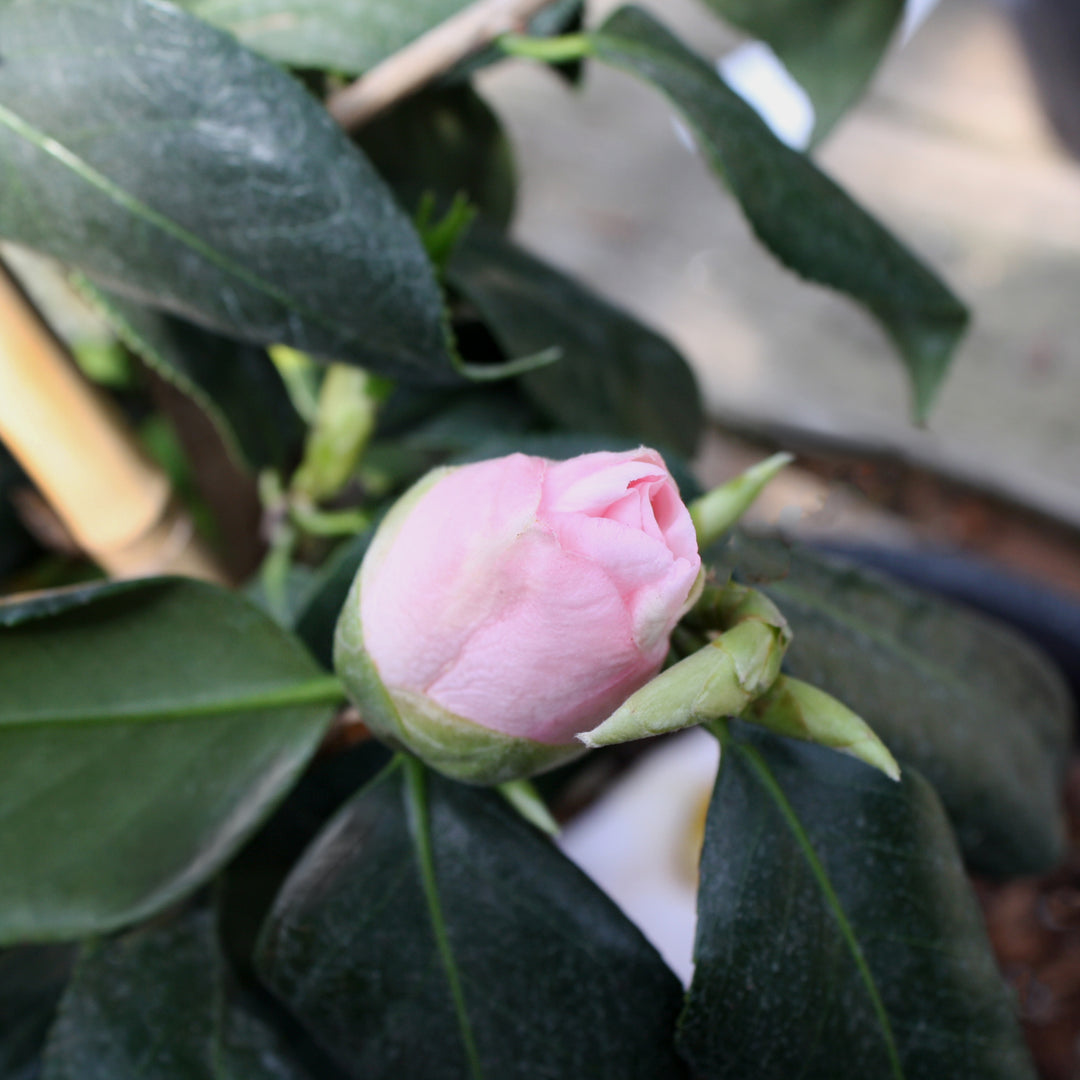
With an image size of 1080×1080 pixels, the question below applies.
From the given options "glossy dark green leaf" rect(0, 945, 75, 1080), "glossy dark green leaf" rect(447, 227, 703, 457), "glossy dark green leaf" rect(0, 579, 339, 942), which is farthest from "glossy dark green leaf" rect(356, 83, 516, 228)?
"glossy dark green leaf" rect(0, 945, 75, 1080)

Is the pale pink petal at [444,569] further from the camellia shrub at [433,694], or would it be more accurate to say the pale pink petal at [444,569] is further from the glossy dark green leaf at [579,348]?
the glossy dark green leaf at [579,348]

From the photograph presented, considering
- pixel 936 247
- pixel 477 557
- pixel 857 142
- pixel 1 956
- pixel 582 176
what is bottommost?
pixel 936 247

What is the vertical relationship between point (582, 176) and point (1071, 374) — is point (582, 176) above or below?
above

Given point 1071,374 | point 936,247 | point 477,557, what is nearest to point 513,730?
point 477,557

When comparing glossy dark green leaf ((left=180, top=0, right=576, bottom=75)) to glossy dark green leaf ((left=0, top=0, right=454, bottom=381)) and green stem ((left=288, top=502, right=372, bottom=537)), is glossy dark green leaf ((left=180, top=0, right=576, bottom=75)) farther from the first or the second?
green stem ((left=288, top=502, right=372, bottom=537))

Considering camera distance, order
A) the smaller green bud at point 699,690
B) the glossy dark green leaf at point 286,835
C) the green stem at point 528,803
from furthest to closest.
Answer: the glossy dark green leaf at point 286,835
the green stem at point 528,803
the smaller green bud at point 699,690

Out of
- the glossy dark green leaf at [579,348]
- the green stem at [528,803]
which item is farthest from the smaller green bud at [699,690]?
the glossy dark green leaf at [579,348]

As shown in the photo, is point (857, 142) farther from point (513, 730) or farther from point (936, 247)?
point (513, 730)

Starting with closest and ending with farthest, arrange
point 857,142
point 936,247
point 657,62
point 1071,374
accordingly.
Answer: point 657,62 < point 1071,374 < point 936,247 < point 857,142
